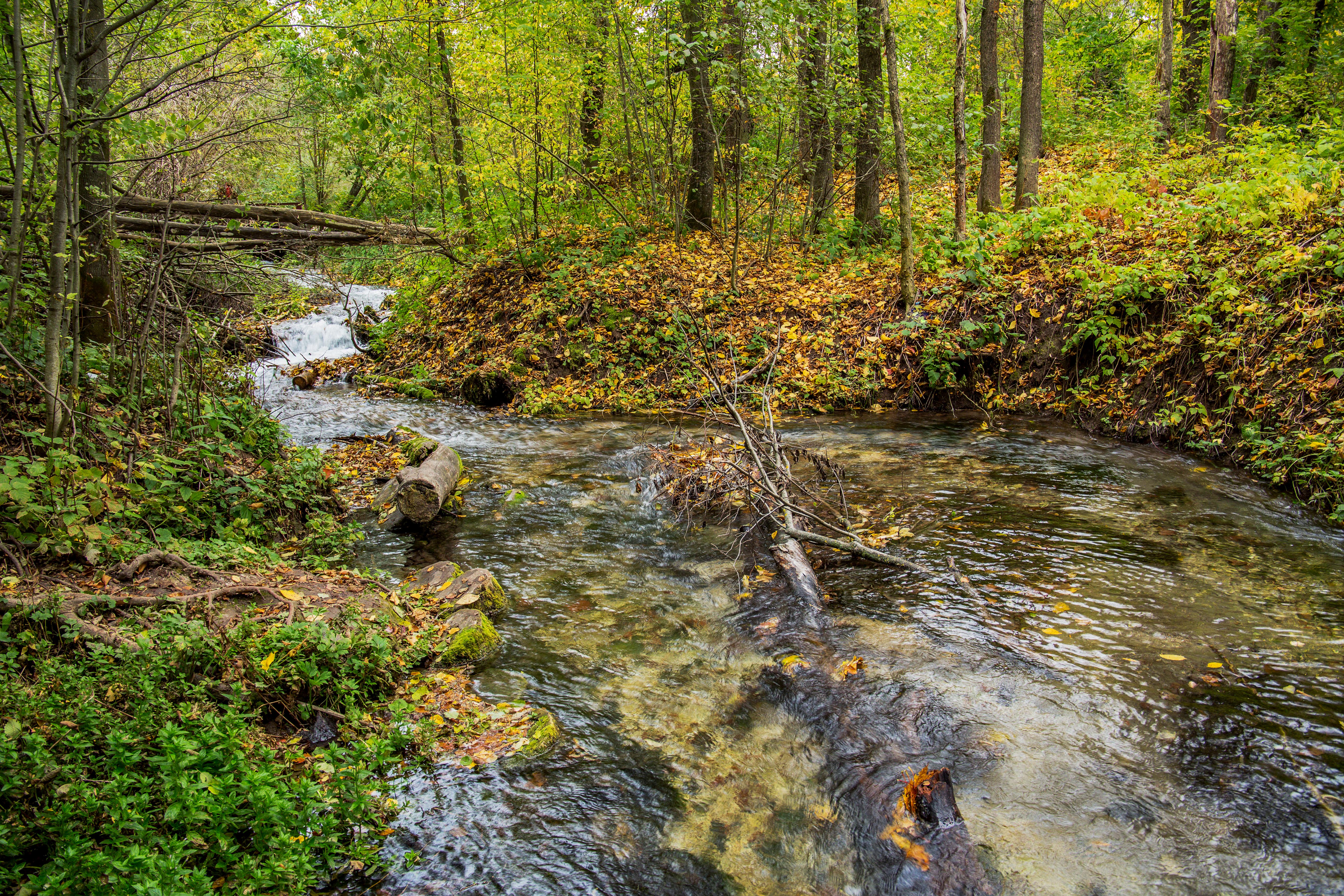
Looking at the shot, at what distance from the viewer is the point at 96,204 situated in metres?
6.05

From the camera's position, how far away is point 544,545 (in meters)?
7.32

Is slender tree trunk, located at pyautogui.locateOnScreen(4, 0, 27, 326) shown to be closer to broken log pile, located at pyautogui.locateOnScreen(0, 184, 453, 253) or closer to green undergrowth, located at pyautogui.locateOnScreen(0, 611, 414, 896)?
broken log pile, located at pyautogui.locateOnScreen(0, 184, 453, 253)

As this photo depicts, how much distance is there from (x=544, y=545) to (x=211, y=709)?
→ 3801mm

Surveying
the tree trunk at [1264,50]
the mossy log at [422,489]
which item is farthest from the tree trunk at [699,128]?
the tree trunk at [1264,50]

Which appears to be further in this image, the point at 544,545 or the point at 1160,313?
the point at 1160,313

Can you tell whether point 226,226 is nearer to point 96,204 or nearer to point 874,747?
point 96,204

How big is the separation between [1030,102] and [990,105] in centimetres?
96

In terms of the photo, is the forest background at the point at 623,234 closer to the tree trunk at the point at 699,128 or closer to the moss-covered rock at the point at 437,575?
the tree trunk at the point at 699,128

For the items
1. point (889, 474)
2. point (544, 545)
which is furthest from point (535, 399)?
point (889, 474)

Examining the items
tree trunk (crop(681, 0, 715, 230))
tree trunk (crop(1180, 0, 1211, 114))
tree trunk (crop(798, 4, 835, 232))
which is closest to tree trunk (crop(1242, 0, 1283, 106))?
tree trunk (crop(1180, 0, 1211, 114))

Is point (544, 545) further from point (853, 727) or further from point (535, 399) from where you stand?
point (535, 399)

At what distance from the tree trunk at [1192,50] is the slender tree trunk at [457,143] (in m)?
18.3

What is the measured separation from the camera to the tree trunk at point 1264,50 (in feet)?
51.6

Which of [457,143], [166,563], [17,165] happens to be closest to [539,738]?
[166,563]
